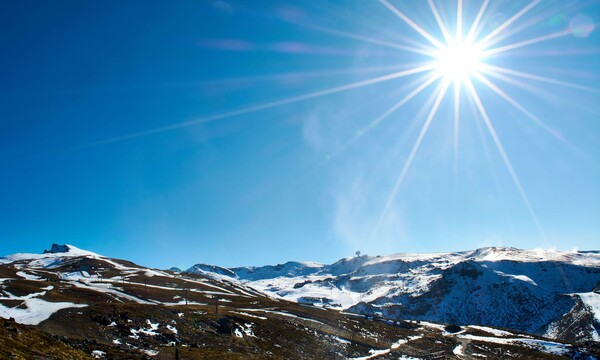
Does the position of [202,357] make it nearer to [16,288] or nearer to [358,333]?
[358,333]

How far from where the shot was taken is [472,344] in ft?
270

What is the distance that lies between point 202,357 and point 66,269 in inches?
6479

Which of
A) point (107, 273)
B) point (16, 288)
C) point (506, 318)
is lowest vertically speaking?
point (506, 318)

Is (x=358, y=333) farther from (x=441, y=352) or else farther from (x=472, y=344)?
(x=472, y=344)

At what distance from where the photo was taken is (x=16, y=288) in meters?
77.1

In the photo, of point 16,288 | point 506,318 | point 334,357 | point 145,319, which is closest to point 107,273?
point 16,288

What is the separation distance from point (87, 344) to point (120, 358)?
4.81 m

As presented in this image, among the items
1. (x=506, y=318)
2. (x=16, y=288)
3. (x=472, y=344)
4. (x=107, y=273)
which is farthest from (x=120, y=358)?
(x=506, y=318)

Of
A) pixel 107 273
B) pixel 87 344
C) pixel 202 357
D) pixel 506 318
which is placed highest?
pixel 107 273

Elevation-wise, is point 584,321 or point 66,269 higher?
point 66,269

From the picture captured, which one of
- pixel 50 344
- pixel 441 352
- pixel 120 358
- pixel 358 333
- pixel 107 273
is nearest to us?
pixel 50 344

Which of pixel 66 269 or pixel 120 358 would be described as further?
pixel 66 269

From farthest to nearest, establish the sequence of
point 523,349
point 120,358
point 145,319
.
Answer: point 523,349 < point 145,319 < point 120,358

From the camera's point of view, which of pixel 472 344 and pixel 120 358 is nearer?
pixel 120 358
